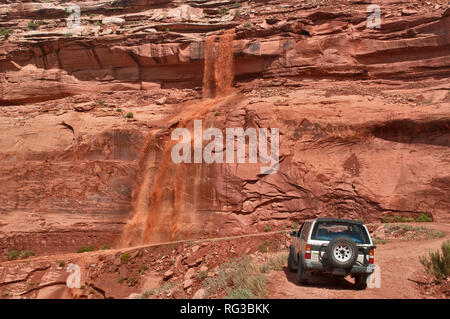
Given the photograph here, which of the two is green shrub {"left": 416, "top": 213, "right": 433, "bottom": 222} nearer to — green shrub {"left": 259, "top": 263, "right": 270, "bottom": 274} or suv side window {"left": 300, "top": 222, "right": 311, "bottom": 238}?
green shrub {"left": 259, "top": 263, "right": 270, "bottom": 274}

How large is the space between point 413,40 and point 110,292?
16.0 m

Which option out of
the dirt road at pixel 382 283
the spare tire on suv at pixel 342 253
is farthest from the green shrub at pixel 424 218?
the spare tire on suv at pixel 342 253

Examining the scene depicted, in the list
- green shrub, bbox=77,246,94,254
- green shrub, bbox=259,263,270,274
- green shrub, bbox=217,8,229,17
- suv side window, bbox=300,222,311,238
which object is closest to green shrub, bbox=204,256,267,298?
green shrub, bbox=259,263,270,274

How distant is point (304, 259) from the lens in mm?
8672

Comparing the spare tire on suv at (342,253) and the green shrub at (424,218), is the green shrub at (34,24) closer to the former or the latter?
the green shrub at (424,218)

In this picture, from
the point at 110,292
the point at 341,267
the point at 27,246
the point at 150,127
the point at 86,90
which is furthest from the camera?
the point at 86,90

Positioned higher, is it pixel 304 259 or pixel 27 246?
pixel 304 259

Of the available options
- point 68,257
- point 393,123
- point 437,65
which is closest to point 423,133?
point 393,123

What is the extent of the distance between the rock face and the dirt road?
6.14 m

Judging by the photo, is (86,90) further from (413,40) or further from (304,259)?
(304,259)

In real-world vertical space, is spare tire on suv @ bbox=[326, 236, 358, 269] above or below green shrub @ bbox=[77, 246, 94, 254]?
above

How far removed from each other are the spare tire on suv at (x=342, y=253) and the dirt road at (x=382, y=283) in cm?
59

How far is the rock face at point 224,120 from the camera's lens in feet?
57.6

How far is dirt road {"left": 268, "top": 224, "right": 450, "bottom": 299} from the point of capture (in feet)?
27.3
